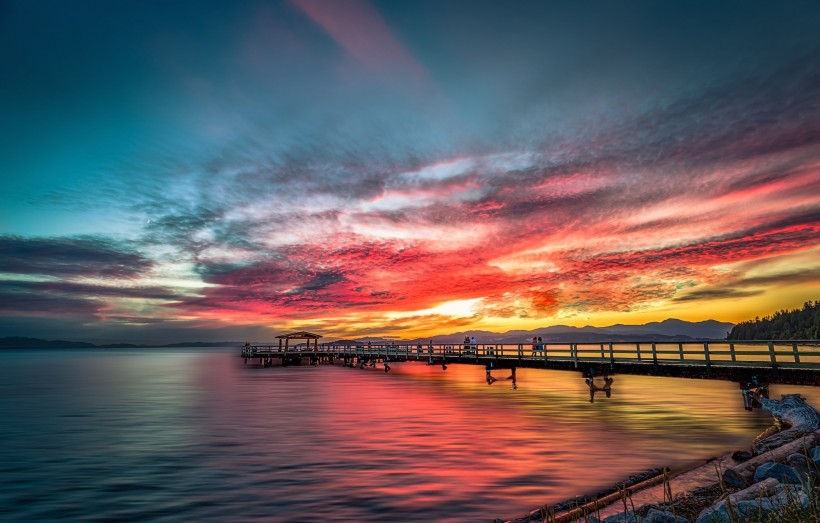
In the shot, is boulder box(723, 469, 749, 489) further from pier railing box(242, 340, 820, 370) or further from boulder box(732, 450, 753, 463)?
pier railing box(242, 340, 820, 370)

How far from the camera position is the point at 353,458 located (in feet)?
59.7

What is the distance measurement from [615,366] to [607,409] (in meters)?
2.75

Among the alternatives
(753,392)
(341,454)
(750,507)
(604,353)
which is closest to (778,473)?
(750,507)

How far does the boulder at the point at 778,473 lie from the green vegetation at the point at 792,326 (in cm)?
12776

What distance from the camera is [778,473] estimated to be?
936 centimetres

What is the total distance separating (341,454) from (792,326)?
163 meters

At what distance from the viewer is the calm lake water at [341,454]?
12938 millimetres

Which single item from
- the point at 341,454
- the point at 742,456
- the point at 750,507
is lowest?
the point at 341,454

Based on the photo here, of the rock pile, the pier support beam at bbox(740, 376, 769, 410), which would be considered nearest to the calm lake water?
the pier support beam at bbox(740, 376, 769, 410)

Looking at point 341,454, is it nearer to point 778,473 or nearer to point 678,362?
point 778,473

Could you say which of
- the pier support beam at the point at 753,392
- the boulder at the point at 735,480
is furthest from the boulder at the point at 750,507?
the pier support beam at the point at 753,392

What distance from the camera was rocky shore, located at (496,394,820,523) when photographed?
23.1ft

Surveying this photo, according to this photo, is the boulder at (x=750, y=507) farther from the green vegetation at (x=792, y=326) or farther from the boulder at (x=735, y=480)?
the green vegetation at (x=792, y=326)

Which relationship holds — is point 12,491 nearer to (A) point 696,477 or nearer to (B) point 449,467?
(B) point 449,467
